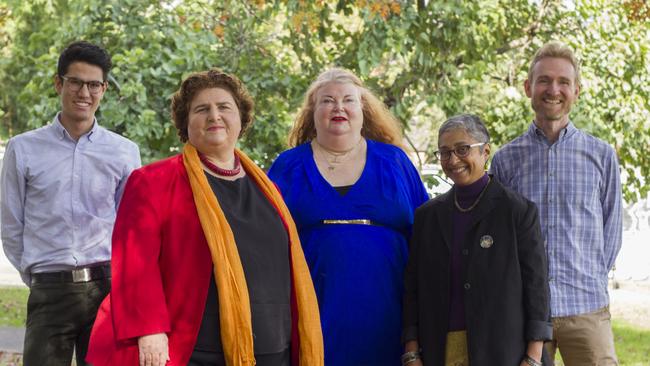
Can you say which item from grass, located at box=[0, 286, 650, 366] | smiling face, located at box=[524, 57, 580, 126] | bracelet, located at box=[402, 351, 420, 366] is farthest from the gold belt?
grass, located at box=[0, 286, 650, 366]

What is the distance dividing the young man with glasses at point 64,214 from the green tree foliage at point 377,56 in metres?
2.32

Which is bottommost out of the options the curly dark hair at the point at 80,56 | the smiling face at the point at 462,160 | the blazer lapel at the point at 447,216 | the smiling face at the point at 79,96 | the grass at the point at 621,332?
the grass at the point at 621,332

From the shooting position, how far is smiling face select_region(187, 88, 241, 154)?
12.0 ft

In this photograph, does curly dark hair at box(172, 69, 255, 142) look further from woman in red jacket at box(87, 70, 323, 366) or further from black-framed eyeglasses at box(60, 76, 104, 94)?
black-framed eyeglasses at box(60, 76, 104, 94)

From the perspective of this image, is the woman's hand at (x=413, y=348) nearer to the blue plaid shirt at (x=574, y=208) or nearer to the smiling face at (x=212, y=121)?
the blue plaid shirt at (x=574, y=208)

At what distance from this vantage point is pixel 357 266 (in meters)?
4.22

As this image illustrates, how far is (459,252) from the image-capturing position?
378cm

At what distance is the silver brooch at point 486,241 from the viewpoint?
3.74m

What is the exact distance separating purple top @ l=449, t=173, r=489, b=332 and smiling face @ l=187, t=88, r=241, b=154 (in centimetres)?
105

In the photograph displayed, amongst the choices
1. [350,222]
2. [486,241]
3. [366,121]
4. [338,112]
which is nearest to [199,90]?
[338,112]

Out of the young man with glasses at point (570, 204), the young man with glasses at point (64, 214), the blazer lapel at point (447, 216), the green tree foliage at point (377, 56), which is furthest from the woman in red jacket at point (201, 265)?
the green tree foliage at point (377, 56)

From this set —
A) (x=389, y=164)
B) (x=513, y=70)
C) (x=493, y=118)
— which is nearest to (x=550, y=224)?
(x=389, y=164)

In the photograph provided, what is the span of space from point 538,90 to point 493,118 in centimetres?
409

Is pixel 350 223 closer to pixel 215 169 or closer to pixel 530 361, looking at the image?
pixel 215 169
